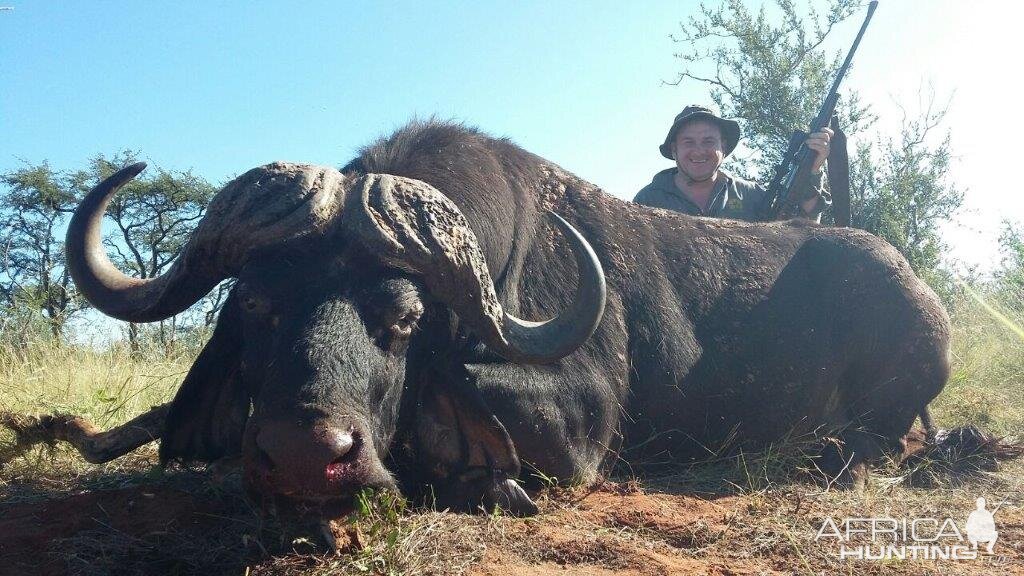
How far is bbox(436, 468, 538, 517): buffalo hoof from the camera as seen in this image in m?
3.39

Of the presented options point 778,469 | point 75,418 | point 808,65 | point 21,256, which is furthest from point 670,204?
A: point 21,256

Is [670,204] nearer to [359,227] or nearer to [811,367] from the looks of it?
[811,367]

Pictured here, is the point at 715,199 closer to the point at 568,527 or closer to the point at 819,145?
the point at 819,145

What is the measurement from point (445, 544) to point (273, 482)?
684 mm

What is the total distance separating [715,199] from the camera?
8.54 meters

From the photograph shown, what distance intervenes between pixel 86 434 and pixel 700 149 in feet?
21.5

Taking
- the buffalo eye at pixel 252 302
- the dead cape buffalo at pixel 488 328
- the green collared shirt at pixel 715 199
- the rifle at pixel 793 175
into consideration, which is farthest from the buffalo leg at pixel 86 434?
the rifle at pixel 793 175

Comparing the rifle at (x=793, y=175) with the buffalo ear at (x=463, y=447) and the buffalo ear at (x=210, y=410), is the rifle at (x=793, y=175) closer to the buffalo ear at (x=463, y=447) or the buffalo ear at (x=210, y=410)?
the buffalo ear at (x=463, y=447)

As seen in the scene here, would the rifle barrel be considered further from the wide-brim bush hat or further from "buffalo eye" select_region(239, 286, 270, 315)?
"buffalo eye" select_region(239, 286, 270, 315)

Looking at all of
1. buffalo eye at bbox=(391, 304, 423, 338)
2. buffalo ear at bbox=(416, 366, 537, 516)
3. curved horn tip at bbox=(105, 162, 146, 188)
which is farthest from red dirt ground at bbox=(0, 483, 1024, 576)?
curved horn tip at bbox=(105, 162, 146, 188)

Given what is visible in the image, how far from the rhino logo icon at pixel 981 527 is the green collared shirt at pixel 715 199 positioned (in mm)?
4884

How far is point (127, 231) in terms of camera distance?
18656 millimetres

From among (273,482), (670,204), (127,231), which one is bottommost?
(273,482)

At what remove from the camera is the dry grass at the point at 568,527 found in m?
2.76
